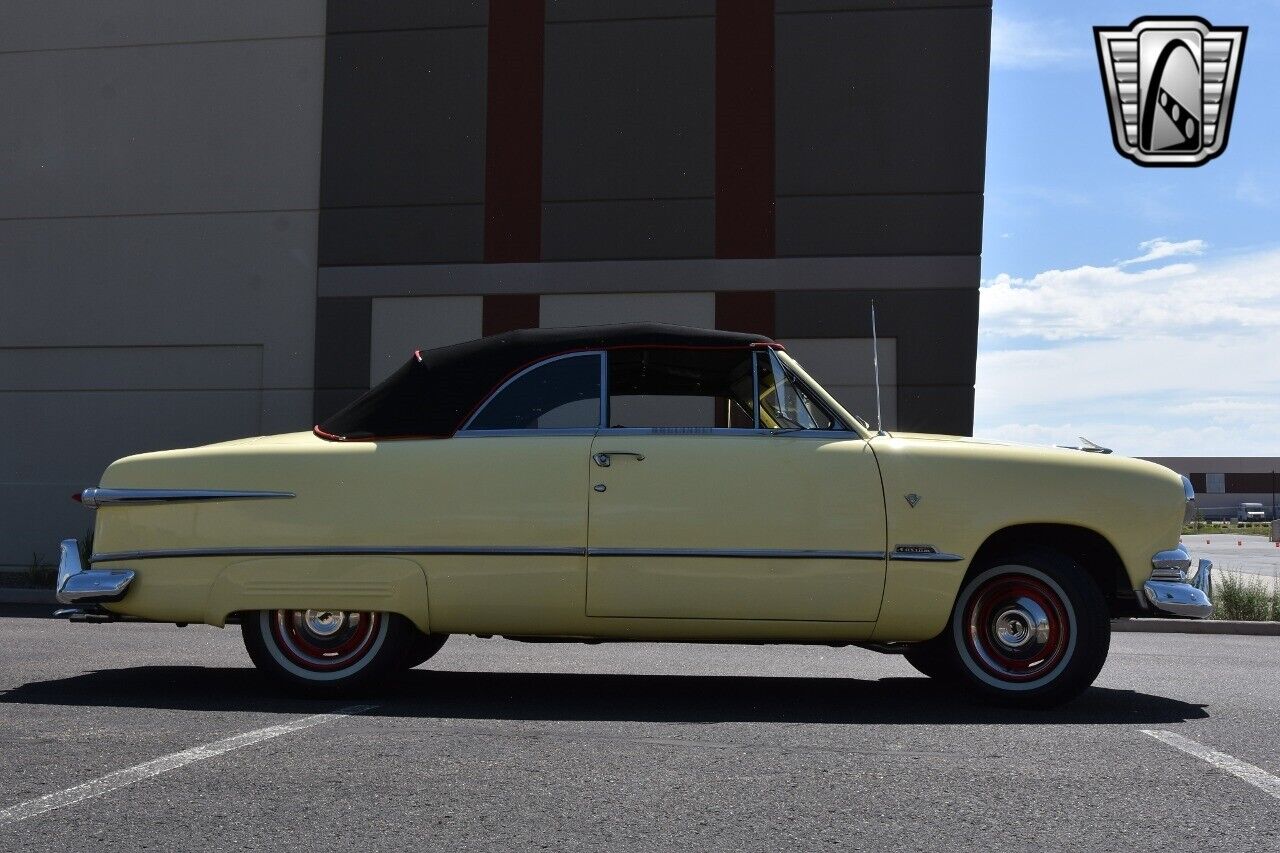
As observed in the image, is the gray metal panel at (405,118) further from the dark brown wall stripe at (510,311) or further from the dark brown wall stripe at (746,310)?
the dark brown wall stripe at (746,310)

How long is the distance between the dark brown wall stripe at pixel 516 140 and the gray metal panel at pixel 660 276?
0.36 meters

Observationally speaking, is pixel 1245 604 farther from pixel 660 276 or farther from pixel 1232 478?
pixel 1232 478

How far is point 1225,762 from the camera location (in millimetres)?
4426

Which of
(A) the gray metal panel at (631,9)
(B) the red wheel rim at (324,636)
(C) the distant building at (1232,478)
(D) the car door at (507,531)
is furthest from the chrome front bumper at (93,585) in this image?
(C) the distant building at (1232,478)

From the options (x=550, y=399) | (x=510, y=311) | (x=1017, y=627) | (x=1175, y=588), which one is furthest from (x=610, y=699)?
(x=510, y=311)

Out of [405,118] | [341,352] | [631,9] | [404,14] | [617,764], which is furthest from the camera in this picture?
[404,14]

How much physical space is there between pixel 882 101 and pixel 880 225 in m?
1.61

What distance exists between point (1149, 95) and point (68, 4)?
14759 millimetres

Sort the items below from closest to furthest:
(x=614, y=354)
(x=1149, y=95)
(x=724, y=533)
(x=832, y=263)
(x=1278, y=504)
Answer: (x=724, y=533)
(x=614, y=354)
(x=1149, y=95)
(x=832, y=263)
(x=1278, y=504)

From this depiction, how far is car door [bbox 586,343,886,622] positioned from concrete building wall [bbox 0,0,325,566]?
40.1 feet

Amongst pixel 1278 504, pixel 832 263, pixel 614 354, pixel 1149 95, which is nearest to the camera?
pixel 614 354

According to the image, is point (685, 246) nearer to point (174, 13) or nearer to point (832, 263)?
point (832, 263)

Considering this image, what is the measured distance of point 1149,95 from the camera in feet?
35.1

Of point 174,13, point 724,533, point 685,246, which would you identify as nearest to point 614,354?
point 724,533
